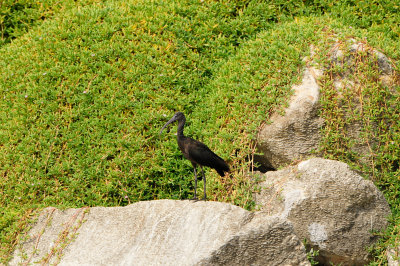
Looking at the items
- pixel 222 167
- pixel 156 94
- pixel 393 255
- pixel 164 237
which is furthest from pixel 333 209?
pixel 156 94

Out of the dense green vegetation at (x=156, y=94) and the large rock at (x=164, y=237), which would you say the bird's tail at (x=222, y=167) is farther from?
the large rock at (x=164, y=237)

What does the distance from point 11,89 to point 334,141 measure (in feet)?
13.7

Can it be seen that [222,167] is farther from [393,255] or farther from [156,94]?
[393,255]

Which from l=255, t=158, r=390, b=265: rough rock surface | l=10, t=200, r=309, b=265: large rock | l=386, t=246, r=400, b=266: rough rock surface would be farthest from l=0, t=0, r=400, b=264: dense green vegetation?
l=10, t=200, r=309, b=265: large rock

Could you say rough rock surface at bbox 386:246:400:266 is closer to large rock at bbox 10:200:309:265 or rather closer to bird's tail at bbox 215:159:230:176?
large rock at bbox 10:200:309:265

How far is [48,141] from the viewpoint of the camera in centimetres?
625

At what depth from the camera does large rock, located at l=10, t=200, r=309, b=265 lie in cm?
420

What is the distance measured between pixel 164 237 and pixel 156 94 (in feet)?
8.02

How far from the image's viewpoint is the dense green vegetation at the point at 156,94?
18.8 feet

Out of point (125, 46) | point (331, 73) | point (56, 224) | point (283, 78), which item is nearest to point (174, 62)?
point (125, 46)

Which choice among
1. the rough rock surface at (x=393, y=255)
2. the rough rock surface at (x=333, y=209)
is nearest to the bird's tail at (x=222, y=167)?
the rough rock surface at (x=333, y=209)

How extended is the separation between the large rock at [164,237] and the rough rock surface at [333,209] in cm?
71

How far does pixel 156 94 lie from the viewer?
21.4ft

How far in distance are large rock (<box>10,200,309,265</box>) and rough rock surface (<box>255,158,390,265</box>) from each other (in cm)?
71
